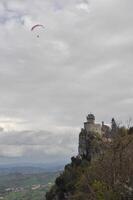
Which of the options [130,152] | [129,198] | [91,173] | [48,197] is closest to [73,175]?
[48,197]

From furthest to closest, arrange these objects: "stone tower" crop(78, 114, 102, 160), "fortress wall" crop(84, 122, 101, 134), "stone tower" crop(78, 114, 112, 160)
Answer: "fortress wall" crop(84, 122, 101, 134), "stone tower" crop(78, 114, 102, 160), "stone tower" crop(78, 114, 112, 160)

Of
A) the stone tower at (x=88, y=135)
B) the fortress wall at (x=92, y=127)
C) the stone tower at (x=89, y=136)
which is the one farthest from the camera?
the fortress wall at (x=92, y=127)

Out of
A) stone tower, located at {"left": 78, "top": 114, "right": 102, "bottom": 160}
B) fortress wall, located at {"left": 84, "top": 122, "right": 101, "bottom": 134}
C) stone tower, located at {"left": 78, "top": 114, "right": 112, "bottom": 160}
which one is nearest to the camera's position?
stone tower, located at {"left": 78, "top": 114, "right": 112, "bottom": 160}

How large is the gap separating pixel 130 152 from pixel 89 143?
323 feet

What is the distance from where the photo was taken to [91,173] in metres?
100

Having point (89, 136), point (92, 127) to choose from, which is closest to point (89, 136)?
point (89, 136)

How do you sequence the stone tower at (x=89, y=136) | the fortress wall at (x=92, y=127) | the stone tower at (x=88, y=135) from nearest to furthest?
1. the stone tower at (x=89, y=136)
2. the stone tower at (x=88, y=135)
3. the fortress wall at (x=92, y=127)

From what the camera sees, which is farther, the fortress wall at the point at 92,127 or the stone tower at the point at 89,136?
the fortress wall at the point at 92,127

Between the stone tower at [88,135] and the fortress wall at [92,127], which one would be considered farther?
the fortress wall at [92,127]

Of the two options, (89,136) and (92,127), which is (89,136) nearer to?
(89,136)

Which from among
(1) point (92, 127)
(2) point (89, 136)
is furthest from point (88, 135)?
(1) point (92, 127)

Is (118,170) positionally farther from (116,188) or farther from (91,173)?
(91,173)

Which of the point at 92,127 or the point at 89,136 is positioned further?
the point at 92,127

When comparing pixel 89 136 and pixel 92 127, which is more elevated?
pixel 92 127
